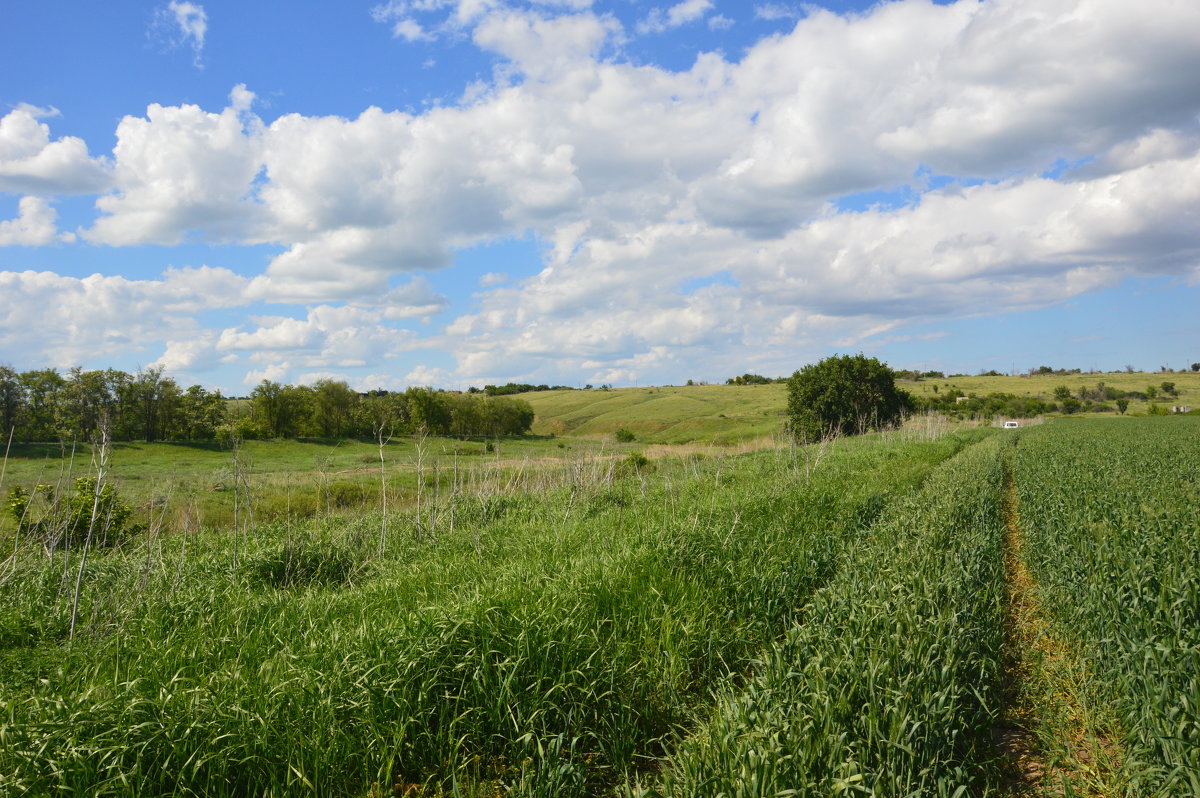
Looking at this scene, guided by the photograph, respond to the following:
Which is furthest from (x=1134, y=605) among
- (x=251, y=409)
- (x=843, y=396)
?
(x=251, y=409)

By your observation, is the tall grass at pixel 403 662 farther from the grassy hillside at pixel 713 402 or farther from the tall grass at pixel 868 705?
the grassy hillside at pixel 713 402

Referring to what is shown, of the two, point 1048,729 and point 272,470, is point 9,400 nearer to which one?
point 272,470

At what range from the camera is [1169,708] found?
3.62 m

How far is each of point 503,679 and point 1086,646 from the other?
517cm

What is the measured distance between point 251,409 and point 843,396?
47480 millimetres

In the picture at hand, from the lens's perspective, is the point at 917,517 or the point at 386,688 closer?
the point at 386,688

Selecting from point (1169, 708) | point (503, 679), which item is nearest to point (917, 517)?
point (1169, 708)

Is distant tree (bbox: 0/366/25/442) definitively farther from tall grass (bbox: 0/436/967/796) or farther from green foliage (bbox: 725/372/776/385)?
green foliage (bbox: 725/372/776/385)

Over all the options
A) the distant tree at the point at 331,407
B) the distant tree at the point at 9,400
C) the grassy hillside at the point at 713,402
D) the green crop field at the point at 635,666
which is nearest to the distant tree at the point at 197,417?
the distant tree at the point at 331,407

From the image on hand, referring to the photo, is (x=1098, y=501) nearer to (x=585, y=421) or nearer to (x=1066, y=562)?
(x=1066, y=562)

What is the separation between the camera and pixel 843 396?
4441cm

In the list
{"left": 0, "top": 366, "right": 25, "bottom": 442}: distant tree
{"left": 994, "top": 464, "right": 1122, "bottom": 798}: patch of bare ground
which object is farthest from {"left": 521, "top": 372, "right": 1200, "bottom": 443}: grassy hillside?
{"left": 994, "top": 464, "right": 1122, "bottom": 798}: patch of bare ground

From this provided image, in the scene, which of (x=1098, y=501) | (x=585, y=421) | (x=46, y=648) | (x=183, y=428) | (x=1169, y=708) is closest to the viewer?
(x=1169, y=708)

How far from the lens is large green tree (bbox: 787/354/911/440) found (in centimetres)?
4453
